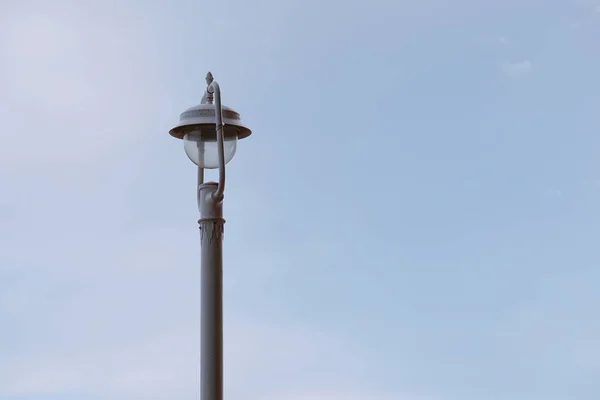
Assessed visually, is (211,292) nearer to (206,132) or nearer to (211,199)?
(211,199)

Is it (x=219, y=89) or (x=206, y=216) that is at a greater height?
(x=219, y=89)

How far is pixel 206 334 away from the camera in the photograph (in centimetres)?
841

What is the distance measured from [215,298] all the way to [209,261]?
0.91ft

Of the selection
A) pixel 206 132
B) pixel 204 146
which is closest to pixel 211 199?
pixel 204 146

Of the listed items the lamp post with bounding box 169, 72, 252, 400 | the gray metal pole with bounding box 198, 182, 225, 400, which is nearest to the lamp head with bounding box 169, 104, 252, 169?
the lamp post with bounding box 169, 72, 252, 400

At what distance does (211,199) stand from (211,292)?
70 centimetres

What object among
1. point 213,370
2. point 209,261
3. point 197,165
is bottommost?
point 213,370

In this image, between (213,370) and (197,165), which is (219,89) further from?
(213,370)

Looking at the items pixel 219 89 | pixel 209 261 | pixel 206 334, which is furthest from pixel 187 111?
pixel 206 334

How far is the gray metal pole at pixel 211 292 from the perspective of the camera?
8344mm

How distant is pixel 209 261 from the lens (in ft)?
28.1

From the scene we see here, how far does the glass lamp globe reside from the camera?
28.6ft

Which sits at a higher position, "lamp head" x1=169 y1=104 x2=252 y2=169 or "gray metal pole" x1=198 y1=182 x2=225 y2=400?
"lamp head" x1=169 y1=104 x2=252 y2=169

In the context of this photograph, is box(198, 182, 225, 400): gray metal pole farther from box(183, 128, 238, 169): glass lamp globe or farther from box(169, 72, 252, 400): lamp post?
box(183, 128, 238, 169): glass lamp globe
